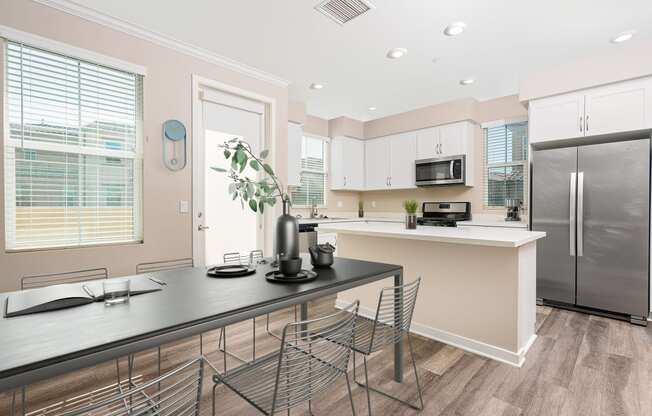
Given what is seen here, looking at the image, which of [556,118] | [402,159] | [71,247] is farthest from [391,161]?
[71,247]

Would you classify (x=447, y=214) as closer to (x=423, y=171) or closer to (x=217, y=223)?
(x=423, y=171)

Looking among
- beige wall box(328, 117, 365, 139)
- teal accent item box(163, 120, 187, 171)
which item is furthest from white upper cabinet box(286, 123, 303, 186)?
teal accent item box(163, 120, 187, 171)

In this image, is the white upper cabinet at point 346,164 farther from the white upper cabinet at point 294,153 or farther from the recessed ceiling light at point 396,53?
the recessed ceiling light at point 396,53

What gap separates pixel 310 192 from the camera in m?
5.64

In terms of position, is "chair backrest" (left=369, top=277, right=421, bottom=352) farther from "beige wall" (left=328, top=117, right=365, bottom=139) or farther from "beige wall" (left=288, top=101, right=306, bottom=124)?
"beige wall" (left=328, top=117, right=365, bottom=139)

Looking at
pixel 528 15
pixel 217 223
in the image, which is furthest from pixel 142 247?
pixel 528 15

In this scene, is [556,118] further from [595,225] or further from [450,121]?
[450,121]

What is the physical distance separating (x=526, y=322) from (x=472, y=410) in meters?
1.04

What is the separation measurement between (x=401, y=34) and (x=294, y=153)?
2.34 meters

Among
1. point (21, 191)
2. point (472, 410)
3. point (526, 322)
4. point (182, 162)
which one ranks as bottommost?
point (472, 410)

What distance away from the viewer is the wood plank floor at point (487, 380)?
1.76m

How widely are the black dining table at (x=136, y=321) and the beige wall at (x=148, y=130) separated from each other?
1.38m

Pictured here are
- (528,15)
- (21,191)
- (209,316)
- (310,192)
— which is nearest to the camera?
(209,316)

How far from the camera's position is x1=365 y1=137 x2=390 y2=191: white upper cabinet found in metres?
5.71
